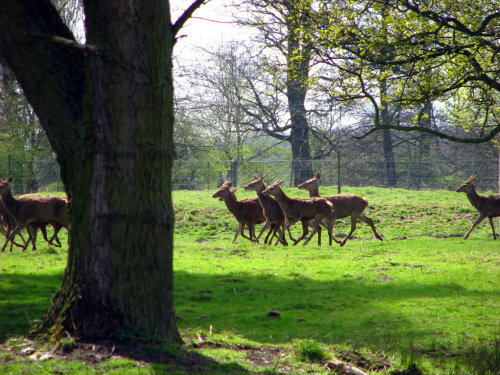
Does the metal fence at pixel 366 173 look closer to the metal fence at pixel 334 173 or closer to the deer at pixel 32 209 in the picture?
the metal fence at pixel 334 173

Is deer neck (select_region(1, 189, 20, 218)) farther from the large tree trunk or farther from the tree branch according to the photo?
the tree branch

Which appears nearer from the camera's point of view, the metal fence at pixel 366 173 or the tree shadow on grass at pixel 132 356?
the tree shadow on grass at pixel 132 356

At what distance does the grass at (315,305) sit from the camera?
4887 millimetres

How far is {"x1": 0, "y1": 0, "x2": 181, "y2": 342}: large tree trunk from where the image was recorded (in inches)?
183

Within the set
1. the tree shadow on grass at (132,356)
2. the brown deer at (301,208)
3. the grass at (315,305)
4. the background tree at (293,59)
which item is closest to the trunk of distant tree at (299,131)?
the background tree at (293,59)

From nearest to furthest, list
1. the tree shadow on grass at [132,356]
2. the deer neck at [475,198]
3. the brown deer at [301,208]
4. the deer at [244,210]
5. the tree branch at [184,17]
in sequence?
the tree shadow on grass at [132,356] < the tree branch at [184,17] < the brown deer at [301,208] < the deer at [244,210] < the deer neck at [475,198]

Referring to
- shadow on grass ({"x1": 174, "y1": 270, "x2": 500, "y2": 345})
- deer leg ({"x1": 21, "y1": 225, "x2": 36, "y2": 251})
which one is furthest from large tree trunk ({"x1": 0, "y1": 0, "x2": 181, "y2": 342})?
deer leg ({"x1": 21, "y1": 225, "x2": 36, "y2": 251})

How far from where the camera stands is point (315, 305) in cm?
742

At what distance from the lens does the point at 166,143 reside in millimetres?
4949

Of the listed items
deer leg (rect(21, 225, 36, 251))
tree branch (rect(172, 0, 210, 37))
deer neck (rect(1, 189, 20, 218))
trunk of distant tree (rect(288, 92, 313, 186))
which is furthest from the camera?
trunk of distant tree (rect(288, 92, 313, 186))

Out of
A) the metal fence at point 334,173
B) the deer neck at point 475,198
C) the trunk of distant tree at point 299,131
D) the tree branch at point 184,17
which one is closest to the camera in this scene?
the tree branch at point 184,17

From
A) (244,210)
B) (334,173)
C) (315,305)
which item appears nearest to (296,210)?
(244,210)

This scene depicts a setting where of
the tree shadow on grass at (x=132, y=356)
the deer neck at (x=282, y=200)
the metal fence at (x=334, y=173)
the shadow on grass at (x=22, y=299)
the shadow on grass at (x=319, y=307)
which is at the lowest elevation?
the shadow on grass at (x=319, y=307)

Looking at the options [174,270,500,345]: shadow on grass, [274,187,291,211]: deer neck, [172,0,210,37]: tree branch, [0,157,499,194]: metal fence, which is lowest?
[174,270,500,345]: shadow on grass
